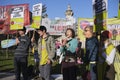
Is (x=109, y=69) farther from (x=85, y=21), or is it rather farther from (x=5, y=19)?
(x=5, y=19)

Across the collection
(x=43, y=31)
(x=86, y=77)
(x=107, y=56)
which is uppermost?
(x=43, y=31)

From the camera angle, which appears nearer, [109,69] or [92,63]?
[92,63]

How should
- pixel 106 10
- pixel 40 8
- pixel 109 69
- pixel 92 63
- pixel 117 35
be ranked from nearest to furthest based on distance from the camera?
1. pixel 106 10
2. pixel 92 63
3. pixel 109 69
4. pixel 40 8
5. pixel 117 35

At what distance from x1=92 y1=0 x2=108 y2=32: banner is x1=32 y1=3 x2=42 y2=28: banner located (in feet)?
18.2

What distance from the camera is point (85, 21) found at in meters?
19.8

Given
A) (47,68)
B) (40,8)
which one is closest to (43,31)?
(47,68)

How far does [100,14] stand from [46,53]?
6.54ft

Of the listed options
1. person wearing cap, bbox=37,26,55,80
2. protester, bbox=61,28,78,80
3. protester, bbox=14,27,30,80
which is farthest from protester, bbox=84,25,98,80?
protester, bbox=14,27,30,80

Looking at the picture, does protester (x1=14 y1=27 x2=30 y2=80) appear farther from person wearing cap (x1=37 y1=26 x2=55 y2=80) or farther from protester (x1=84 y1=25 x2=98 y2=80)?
protester (x1=84 y1=25 x2=98 y2=80)

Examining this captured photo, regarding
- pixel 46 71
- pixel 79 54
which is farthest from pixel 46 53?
pixel 79 54

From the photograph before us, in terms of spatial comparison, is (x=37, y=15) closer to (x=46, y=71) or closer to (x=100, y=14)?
(x=46, y=71)

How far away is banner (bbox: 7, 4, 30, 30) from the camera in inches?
583

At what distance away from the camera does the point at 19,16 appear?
15086mm

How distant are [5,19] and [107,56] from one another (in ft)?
42.0
